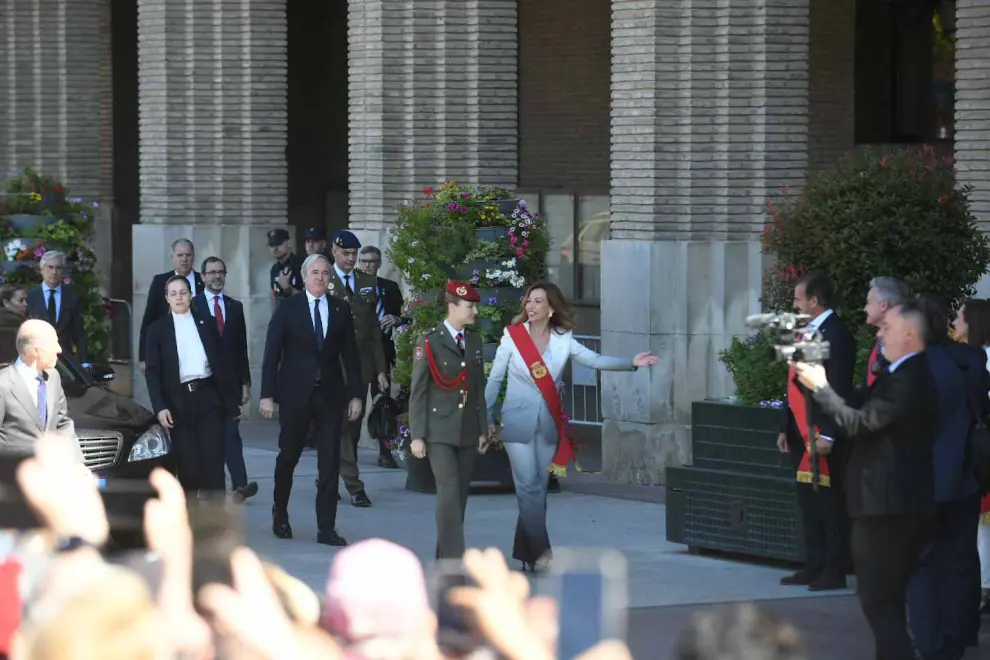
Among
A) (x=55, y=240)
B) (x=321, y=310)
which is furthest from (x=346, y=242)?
(x=55, y=240)

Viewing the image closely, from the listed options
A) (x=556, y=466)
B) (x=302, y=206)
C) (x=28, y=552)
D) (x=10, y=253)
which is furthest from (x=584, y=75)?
(x=28, y=552)

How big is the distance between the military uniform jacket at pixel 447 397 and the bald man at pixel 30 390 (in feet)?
6.21

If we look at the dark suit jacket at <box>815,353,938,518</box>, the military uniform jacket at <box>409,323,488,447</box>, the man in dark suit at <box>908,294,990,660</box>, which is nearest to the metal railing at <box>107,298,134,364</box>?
the military uniform jacket at <box>409,323,488,447</box>

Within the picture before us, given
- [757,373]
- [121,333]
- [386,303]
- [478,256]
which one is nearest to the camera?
[757,373]

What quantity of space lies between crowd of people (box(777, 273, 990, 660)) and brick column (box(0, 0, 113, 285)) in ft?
49.1

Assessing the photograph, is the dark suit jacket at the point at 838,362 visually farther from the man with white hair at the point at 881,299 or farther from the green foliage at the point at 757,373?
the green foliage at the point at 757,373

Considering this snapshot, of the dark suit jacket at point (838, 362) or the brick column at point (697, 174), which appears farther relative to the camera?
the brick column at point (697, 174)

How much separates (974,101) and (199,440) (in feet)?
18.7

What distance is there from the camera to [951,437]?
29.0 feet

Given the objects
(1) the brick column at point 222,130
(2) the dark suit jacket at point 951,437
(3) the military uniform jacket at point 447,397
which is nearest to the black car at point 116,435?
(3) the military uniform jacket at point 447,397

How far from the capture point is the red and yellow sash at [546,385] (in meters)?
11.2

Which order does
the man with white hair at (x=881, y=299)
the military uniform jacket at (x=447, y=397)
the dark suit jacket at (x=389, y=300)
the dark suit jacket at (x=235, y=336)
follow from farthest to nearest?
1. the dark suit jacket at (x=389, y=300)
2. the dark suit jacket at (x=235, y=336)
3. the military uniform jacket at (x=447, y=397)
4. the man with white hair at (x=881, y=299)

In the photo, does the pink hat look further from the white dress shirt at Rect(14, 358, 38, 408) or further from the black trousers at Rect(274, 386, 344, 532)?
the black trousers at Rect(274, 386, 344, 532)

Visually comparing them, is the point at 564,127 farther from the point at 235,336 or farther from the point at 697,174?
the point at 235,336
